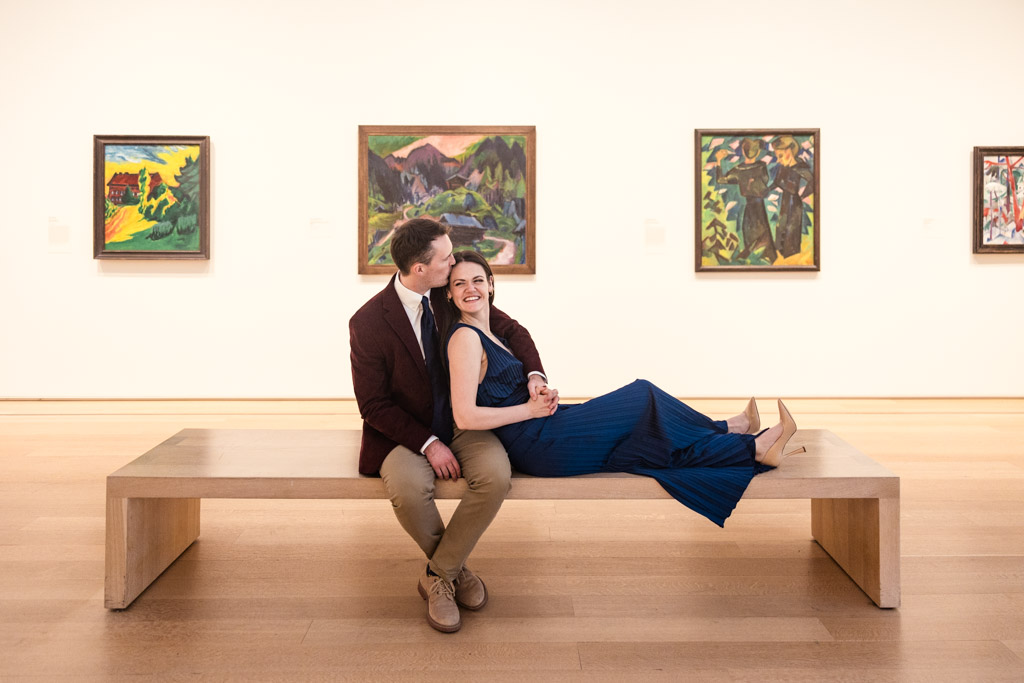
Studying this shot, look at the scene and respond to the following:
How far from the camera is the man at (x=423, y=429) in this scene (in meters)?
3.24

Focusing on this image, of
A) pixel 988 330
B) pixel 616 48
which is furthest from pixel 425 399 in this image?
pixel 988 330

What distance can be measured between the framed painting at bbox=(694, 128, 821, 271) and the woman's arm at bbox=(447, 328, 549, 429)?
19.2 feet

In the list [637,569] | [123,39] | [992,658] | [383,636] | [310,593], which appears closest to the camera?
[992,658]

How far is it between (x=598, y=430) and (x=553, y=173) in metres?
5.75

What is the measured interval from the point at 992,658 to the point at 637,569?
1.44 metres

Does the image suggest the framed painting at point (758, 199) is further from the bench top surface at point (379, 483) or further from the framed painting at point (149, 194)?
the bench top surface at point (379, 483)

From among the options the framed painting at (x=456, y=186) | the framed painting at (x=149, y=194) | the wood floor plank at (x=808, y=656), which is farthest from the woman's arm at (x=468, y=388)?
the framed painting at (x=149, y=194)

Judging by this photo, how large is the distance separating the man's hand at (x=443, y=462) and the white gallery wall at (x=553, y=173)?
551 cm

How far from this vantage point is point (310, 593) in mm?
3480

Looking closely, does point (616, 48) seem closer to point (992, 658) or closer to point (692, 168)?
point (692, 168)

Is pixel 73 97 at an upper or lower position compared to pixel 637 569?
upper

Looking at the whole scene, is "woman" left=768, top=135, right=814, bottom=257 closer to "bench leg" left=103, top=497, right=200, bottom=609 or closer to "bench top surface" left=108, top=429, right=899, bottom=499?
"bench top surface" left=108, top=429, right=899, bottom=499

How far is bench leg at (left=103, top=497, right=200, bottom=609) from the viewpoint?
328 cm

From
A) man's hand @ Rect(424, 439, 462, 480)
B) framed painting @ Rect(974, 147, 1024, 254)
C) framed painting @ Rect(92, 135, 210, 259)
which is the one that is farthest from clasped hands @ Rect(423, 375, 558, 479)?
framed painting @ Rect(974, 147, 1024, 254)
